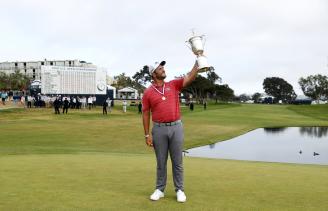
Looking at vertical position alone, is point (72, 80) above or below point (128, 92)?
above

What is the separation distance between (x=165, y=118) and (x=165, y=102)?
280 millimetres

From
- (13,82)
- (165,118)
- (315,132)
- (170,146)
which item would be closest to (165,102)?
(165,118)

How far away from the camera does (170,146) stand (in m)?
8.34

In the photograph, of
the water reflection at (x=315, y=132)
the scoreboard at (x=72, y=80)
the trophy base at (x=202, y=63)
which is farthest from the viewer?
the scoreboard at (x=72, y=80)

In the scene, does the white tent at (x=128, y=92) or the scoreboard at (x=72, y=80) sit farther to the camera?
the white tent at (x=128, y=92)

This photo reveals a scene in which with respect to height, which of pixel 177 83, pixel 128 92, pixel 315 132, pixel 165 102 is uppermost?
pixel 128 92

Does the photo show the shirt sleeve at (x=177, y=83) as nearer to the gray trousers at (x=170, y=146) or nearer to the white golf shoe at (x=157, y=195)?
the gray trousers at (x=170, y=146)

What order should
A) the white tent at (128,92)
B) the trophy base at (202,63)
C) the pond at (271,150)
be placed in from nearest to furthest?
the trophy base at (202,63)
the pond at (271,150)
the white tent at (128,92)

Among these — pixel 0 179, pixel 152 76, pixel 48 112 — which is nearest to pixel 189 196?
pixel 152 76

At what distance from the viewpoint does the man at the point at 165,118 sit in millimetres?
8250

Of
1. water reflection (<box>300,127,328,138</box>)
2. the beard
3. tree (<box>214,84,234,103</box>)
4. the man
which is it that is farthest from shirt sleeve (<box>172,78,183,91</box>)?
tree (<box>214,84,234,103</box>)

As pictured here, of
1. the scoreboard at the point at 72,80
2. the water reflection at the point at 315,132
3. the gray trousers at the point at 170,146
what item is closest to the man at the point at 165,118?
the gray trousers at the point at 170,146

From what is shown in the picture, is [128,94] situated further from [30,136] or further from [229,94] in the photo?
[30,136]

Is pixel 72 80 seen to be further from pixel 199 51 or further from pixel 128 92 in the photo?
pixel 199 51
